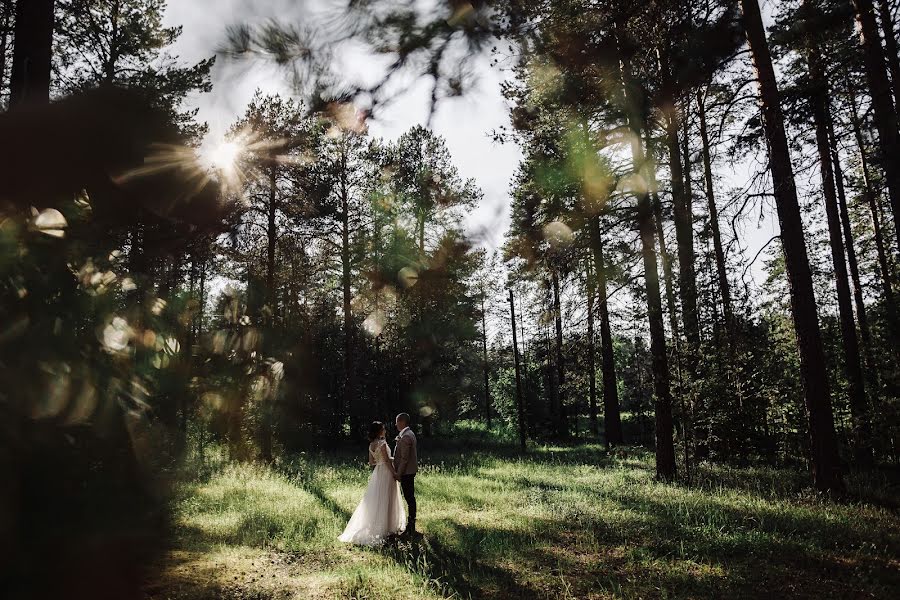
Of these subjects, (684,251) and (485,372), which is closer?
(684,251)

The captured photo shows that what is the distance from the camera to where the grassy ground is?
5.85 m

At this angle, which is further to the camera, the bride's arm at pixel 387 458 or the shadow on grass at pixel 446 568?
the bride's arm at pixel 387 458

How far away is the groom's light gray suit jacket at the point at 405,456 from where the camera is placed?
27.8 ft

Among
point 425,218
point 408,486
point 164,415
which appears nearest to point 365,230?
point 425,218

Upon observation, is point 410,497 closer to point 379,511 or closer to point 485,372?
point 379,511

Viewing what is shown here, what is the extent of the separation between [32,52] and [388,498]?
8.73 metres

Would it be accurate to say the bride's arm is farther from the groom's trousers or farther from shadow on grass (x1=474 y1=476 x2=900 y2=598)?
shadow on grass (x1=474 y1=476 x2=900 y2=598)

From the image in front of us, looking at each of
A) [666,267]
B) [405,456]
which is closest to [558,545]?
[405,456]

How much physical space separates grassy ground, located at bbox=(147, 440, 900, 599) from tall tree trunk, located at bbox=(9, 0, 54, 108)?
281 inches

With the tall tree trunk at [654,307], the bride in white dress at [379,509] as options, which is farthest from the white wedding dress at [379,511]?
the tall tree trunk at [654,307]

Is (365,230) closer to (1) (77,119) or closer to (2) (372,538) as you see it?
(1) (77,119)

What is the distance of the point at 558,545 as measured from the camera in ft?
24.7

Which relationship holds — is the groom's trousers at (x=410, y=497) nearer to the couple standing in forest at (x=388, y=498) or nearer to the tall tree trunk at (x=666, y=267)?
the couple standing in forest at (x=388, y=498)

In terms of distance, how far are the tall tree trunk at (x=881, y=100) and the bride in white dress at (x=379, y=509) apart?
9.48 meters
